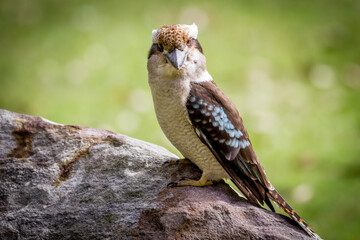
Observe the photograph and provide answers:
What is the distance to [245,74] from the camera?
25.0 feet

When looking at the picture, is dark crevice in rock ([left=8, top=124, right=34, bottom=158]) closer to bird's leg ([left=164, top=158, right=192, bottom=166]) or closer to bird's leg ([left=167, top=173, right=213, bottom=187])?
bird's leg ([left=164, top=158, right=192, bottom=166])

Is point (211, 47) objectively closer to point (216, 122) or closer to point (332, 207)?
point (332, 207)

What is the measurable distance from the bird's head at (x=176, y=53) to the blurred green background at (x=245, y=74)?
2.72m

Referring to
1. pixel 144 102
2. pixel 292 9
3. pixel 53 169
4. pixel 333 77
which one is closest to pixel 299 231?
pixel 53 169

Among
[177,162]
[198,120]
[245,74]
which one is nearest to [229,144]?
[198,120]

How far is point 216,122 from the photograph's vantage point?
3.49 m

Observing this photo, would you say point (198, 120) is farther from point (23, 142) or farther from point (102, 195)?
Answer: point (23, 142)

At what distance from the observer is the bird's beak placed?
10.9 feet

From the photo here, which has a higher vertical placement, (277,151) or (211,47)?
(211,47)

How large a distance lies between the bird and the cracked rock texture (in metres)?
0.14

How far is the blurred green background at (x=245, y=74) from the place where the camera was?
618 cm

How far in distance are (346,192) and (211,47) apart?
11.6ft

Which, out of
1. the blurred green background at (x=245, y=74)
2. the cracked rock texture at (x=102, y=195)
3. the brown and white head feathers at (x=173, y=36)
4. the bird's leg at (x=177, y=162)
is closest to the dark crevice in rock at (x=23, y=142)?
the cracked rock texture at (x=102, y=195)

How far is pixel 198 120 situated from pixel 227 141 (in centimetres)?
26
